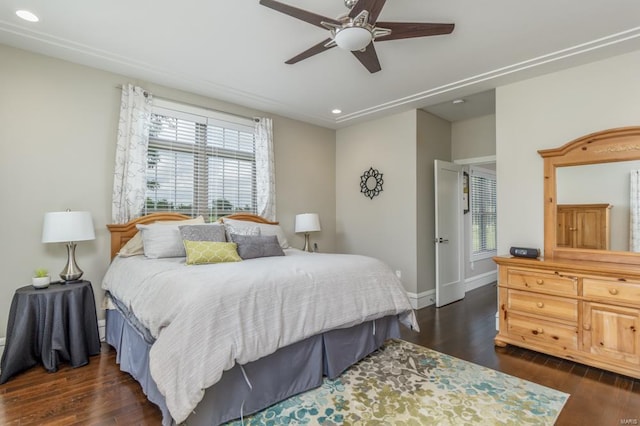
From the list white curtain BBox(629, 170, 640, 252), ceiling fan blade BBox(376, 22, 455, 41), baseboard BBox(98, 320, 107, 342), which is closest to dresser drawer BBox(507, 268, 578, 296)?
white curtain BBox(629, 170, 640, 252)

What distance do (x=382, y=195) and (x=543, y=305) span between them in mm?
2486

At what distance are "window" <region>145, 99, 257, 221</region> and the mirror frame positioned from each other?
351cm

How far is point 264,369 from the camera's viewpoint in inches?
83.8

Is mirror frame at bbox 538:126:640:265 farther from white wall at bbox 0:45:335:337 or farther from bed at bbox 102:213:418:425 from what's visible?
white wall at bbox 0:45:335:337

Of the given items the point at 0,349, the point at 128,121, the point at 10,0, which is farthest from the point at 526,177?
the point at 0,349

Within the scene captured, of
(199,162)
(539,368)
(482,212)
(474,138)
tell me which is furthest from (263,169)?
(482,212)

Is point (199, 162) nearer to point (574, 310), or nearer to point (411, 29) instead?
point (411, 29)

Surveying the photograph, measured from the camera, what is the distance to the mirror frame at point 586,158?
2818mm

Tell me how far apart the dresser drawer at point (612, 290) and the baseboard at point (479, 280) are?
8.97ft

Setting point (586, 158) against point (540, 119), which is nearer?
point (586, 158)

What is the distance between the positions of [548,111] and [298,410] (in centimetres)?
372

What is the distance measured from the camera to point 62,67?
10.1ft

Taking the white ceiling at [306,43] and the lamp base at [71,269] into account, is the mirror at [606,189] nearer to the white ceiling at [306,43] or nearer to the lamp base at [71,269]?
the white ceiling at [306,43]

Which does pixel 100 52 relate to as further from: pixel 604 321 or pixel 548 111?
pixel 604 321
